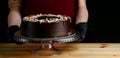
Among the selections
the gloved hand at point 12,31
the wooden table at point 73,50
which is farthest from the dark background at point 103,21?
the gloved hand at point 12,31

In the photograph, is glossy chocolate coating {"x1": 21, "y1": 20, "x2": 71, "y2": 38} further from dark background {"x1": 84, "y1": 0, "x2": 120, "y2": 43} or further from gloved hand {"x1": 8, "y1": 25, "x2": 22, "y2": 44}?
dark background {"x1": 84, "y1": 0, "x2": 120, "y2": 43}

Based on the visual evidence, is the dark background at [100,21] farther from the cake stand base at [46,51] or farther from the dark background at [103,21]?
the cake stand base at [46,51]

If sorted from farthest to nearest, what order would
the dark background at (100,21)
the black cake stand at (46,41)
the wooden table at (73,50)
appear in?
the dark background at (100,21) < the wooden table at (73,50) < the black cake stand at (46,41)

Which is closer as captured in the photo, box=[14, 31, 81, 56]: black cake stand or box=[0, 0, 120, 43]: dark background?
box=[14, 31, 81, 56]: black cake stand

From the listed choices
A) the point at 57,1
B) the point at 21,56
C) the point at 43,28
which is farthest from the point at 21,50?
the point at 57,1

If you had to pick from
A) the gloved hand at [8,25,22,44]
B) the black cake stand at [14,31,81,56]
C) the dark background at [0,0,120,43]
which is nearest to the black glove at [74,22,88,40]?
the black cake stand at [14,31,81,56]

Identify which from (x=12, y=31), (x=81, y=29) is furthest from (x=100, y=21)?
(x=12, y=31)
